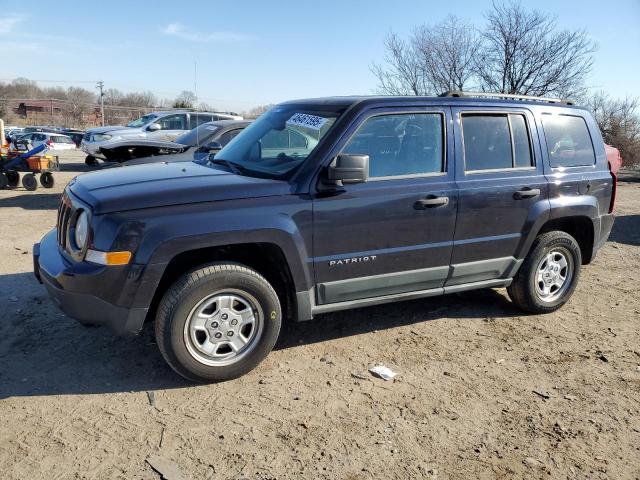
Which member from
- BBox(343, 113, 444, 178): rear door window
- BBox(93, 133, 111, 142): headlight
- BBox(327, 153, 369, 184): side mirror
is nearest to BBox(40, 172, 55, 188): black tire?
BBox(93, 133, 111, 142): headlight

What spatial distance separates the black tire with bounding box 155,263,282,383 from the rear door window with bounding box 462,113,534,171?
6.54ft

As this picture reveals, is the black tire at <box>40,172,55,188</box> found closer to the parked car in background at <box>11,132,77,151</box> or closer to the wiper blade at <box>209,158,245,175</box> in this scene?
the wiper blade at <box>209,158,245,175</box>

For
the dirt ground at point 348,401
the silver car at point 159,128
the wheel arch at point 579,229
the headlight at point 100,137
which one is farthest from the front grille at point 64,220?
the headlight at point 100,137

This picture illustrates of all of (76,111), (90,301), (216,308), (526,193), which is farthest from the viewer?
(76,111)

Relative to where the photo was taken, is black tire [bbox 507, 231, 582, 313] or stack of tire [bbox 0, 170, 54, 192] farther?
stack of tire [bbox 0, 170, 54, 192]

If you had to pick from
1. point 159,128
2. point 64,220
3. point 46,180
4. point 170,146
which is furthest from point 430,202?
point 159,128

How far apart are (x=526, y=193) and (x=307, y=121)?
6.43 feet

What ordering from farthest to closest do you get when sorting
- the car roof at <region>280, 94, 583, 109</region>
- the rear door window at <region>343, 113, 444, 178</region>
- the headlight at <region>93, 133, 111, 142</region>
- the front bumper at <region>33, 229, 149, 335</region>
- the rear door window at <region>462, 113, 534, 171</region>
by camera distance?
the headlight at <region>93, 133, 111, 142</region> < the rear door window at <region>462, 113, 534, 171</region> < the car roof at <region>280, 94, 583, 109</region> < the rear door window at <region>343, 113, 444, 178</region> < the front bumper at <region>33, 229, 149, 335</region>

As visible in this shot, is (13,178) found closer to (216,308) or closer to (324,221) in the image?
(216,308)

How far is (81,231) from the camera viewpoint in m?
3.40

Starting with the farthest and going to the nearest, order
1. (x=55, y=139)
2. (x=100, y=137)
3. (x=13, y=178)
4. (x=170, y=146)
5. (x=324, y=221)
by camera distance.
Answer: (x=55, y=139), (x=100, y=137), (x=13, y=178), (x=170, y=146), (x=324, y=221)

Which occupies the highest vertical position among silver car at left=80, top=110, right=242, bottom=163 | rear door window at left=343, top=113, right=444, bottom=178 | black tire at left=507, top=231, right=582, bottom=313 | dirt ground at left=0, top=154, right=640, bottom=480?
silver car at left=80, top=110, right=242, bottom=163

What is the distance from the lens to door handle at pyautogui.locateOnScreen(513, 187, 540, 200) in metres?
4.47

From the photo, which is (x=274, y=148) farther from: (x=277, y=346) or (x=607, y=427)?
(x=607, y=427)
